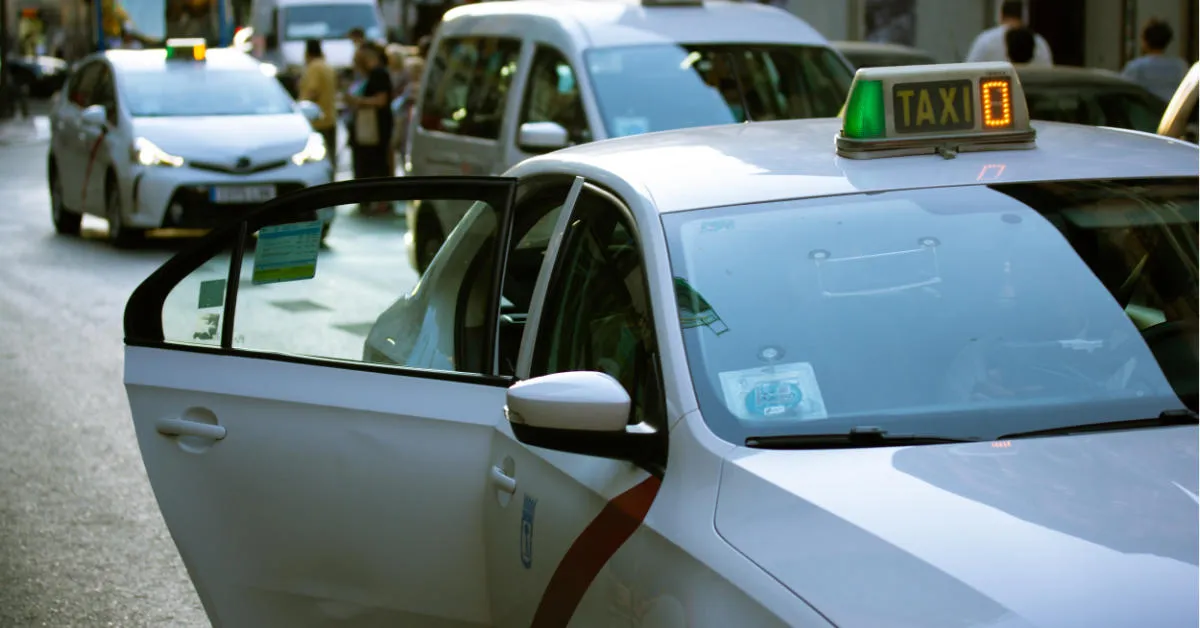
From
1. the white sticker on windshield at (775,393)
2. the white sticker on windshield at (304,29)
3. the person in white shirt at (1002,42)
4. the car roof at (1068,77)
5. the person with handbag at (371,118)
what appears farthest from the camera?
the white sticker on windshield at (304,29)

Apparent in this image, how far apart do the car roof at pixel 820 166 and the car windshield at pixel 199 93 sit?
13.0m

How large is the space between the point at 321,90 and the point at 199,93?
3.45 metres

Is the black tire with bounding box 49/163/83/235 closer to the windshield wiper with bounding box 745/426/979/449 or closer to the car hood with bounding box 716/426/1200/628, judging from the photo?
the windshield wiper with bounding box 745/426/979/449

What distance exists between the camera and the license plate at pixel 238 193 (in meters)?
16.1

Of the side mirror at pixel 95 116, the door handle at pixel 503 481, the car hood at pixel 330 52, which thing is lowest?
the car hood at pixel 330 52

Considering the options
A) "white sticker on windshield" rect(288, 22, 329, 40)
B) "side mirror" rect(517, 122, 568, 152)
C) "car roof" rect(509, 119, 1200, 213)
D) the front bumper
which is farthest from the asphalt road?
"white sticker on windshield" rect(288, 22, 329, 40)

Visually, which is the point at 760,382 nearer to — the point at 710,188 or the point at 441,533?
the point at 710,188

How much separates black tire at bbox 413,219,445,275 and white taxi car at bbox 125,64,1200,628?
524 centimetres

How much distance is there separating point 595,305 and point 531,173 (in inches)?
25.2

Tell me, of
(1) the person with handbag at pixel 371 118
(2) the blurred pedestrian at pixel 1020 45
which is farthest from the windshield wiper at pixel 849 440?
(1) the person with handbag at pixel 371 118

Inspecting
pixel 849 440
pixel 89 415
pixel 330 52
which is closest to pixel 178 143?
pixel 89 415

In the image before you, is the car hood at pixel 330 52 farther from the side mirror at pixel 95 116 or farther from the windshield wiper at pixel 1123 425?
the windshield wiper at pixel 1123 425

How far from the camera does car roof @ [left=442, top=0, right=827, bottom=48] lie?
10203 mm

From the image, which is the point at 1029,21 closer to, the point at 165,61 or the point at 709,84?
the point at 165,61
